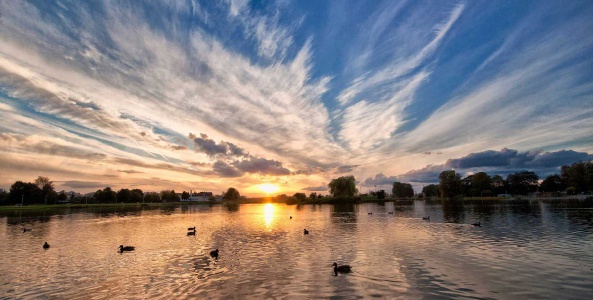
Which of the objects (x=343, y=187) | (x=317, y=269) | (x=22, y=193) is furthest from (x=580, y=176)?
(x=22, y=193)

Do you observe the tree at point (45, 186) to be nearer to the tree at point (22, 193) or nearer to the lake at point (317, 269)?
the tree at point (22, 193)

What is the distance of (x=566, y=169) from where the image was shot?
597ft

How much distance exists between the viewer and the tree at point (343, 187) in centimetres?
19488

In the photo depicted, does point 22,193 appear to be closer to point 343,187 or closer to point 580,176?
point 343,187

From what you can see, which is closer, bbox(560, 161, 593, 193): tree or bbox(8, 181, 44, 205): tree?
bbox(560, 161, 593, 193): tree

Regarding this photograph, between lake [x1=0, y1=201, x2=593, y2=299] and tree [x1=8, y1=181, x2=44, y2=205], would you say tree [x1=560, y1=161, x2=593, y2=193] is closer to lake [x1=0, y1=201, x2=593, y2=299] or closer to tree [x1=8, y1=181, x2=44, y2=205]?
lake [x1=0, y1=201, x2=593, y2=299]

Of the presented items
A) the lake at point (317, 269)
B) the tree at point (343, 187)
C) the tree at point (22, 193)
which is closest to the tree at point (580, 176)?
the tree at point (343, 187)

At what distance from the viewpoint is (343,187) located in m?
195

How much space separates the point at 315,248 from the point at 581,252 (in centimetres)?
Answer: 2351

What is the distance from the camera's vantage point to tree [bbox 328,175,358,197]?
7672 inches

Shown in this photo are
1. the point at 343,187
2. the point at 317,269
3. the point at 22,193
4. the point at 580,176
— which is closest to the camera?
the point at 317,269

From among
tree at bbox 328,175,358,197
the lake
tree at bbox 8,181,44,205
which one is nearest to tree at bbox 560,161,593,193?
tree at bbox 328,175,358,197

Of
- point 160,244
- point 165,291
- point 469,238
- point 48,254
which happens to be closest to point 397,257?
point 469,238

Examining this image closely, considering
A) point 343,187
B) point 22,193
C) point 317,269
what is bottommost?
point 317,269
